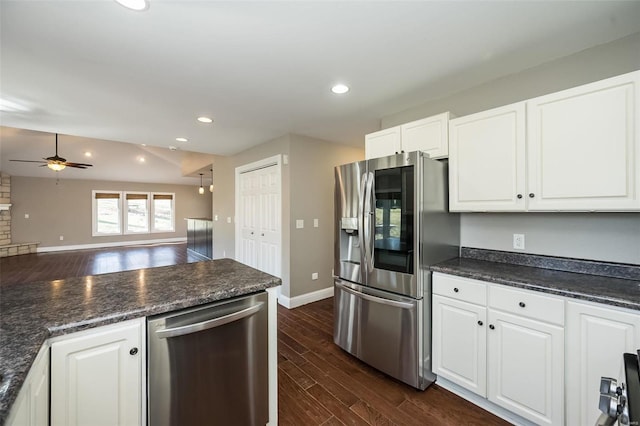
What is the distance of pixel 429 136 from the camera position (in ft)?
7.39

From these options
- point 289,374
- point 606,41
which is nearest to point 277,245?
point 289,374

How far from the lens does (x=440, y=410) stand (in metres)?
1.80

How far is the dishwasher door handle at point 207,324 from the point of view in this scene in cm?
121

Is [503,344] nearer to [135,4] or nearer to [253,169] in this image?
[135,4]

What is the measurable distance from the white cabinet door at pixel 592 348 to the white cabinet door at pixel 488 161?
0.73 metres

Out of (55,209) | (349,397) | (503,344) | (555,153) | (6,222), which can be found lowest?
(349,397)

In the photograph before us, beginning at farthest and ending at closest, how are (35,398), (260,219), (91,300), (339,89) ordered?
(260,219)
(339,89)
(91,300)
(35,398)

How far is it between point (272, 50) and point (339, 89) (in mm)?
768

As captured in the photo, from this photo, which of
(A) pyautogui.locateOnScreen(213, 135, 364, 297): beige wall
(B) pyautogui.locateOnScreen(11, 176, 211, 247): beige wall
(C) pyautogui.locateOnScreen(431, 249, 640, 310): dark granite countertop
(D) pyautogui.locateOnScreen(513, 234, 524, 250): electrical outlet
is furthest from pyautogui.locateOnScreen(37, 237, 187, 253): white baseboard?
(D) pyautogui.locateOnScreen(513, 234, 524, 250): electrical outlet

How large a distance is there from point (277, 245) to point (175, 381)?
2.65 m

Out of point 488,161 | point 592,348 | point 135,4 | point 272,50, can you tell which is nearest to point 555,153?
point 488,161

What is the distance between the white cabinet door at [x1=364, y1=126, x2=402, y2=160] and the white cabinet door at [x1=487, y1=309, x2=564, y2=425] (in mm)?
1539

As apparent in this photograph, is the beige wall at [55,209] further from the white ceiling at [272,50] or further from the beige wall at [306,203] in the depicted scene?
the beige wall at [306,203]

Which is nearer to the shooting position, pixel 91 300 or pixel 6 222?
pixel 91 300
